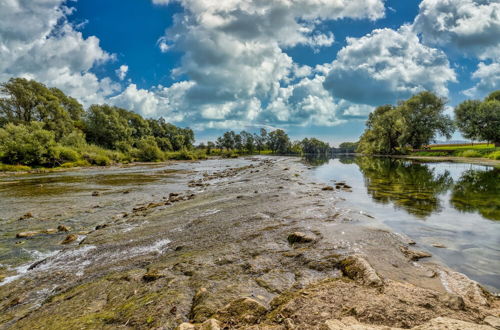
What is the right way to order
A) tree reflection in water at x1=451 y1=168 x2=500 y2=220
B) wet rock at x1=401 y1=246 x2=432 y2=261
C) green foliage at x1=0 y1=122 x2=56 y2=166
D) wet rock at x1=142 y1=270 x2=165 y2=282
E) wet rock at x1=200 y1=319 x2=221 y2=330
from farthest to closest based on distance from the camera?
1. green foliage at x1=0 y1=122 x2=56 y2=166
2. tree reflection in water at x1=451 y1=168 x2=500 y2=220
3. wet rock at x1=401 y1=246 x2=432 y2=261
4. wet rock at x1=142 y1=270 x2=165 y2=282
5. wet rock at x1=200 y1=319 x2=221 y2=330

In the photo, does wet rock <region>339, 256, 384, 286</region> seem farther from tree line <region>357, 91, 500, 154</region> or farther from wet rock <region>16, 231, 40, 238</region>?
tree line <region>357, 91, 500, 154</region>

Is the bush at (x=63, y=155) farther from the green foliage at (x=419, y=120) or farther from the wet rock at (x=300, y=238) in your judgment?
the green foliage at (x=419, y=120)

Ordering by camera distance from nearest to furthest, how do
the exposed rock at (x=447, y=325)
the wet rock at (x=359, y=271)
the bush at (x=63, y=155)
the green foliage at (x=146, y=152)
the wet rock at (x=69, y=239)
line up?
the exposed rock at (x=447, y=325) → the wet rock at (x=359, y=271) → the wet rock at (x=69, y=239) → the bush at (x=63, y=155) → the green foliage at (x=146, y=152)

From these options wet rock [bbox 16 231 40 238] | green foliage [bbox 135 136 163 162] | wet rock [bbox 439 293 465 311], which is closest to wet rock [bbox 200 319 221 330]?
wet rock [bbox 439 293 465 311]

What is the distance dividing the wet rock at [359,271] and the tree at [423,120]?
78.8 metres

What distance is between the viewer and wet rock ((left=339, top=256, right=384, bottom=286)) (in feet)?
14.4

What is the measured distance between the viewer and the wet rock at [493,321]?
10.2 ft

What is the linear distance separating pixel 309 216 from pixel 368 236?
2835 millimetres

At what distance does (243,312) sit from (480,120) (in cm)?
7976

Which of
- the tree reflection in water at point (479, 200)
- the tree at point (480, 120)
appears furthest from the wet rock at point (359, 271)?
the tree at point (480, 120)

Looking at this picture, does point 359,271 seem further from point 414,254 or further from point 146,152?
point 146,152

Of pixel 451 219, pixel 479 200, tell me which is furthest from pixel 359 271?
pixel 479 200

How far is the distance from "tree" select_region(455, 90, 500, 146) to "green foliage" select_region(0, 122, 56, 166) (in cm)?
9719

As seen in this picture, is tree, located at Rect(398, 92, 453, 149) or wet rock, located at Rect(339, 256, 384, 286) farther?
tree, located at Rect(398, 92, 453, 149)
